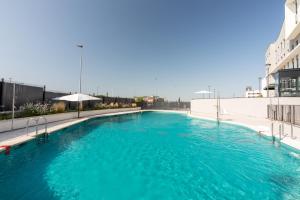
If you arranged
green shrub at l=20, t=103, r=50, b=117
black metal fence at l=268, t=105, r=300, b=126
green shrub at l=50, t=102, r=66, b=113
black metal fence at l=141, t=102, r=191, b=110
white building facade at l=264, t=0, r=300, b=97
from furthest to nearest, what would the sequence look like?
black metal fence at l=141, t=102, r=191, b=110 → white building facade at l=264, t=0, r=300, b=97 → green shrub at l=50, t=102, r=66, b=113 → green shrub at l=20, t=103, r=50, b=117 → black metal fence at l=268, t=105, r=300, b=126

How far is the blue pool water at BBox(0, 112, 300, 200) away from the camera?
339cm

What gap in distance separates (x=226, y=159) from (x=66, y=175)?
5.68 m

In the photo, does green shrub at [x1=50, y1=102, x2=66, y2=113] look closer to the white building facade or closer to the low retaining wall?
the low retaining wall

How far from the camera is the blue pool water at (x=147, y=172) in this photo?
3394mm

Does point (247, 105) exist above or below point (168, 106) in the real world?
above

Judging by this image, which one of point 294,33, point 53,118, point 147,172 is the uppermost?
point 294,33

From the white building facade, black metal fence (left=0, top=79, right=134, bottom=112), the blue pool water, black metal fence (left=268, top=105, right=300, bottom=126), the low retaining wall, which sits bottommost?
the blue pool water

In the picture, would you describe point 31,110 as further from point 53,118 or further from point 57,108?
point 57,108

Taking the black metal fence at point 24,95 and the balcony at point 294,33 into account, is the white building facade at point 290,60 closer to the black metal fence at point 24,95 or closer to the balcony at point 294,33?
the balcony at point 294,33

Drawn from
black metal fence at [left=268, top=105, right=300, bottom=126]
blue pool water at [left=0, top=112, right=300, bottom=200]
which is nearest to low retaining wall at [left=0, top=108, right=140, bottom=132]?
blue pool water at [left=0, top=112, right=300, bottom=200]

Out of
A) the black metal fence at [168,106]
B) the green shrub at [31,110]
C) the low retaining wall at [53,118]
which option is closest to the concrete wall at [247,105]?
the black metal fence at [168,106]

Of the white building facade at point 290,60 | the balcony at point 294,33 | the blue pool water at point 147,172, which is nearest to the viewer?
the blue pool water at point 147,172

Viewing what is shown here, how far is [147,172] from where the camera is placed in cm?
454

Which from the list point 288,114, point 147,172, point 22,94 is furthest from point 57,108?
point 288,114
